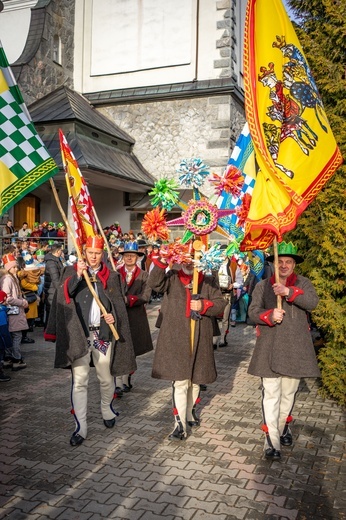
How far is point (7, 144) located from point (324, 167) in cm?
313

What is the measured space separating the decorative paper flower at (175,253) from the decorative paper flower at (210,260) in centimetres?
12

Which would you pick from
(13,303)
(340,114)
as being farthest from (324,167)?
(13,303)

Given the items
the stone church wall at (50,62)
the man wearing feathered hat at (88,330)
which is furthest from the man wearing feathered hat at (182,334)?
the stone church wall at (50,62)

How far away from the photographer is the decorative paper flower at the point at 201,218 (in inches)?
188

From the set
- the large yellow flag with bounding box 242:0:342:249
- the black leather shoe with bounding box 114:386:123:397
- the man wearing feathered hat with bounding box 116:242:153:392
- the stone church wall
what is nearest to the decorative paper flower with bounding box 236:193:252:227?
the large yellow flag with bounding box 242:0:342:249

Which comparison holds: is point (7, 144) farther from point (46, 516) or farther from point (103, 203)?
point (103, 203)

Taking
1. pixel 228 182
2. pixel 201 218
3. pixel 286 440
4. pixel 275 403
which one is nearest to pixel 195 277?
pixel 201 218

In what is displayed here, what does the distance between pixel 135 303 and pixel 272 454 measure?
2642mm

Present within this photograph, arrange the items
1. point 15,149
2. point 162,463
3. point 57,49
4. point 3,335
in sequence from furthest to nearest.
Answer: point 57,49, point 3,335, point 15,149, point 162,463

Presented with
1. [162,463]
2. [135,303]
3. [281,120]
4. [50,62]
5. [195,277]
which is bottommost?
[162,463]

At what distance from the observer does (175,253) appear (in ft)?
15.6

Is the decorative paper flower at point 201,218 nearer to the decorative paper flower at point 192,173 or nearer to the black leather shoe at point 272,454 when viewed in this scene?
the decorative paper flower at point 192,173

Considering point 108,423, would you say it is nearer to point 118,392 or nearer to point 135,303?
point 118,392

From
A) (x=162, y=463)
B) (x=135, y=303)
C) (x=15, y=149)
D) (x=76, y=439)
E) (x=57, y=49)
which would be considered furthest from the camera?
(x=57, y=49)
